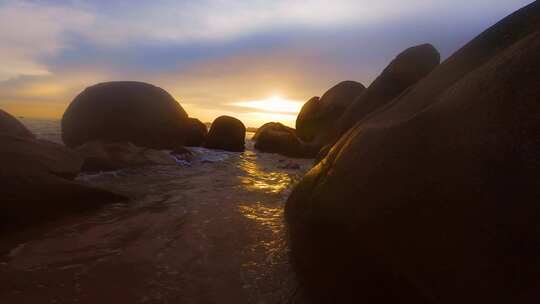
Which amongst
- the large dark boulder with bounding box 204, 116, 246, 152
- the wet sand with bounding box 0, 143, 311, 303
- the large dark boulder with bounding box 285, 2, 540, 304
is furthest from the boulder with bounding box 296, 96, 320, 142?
the large dark boulder with bounding box 285, 2, 540, 304

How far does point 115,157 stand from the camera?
310 inches

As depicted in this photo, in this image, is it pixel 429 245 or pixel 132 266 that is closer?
pixel 429 245

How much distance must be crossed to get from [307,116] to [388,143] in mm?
15942

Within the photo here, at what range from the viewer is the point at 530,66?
1887 mm

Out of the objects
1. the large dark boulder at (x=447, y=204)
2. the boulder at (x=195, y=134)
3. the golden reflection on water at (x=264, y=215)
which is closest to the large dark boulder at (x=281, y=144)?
the boulder at (x=195, y=134)

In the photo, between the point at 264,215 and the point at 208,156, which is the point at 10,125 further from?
the point at 264,215

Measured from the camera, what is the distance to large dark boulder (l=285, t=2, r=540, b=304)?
1590 mm

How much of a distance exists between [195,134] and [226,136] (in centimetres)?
140

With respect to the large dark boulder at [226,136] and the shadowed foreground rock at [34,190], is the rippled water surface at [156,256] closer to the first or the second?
the shadowed foreground rock at [34,190]

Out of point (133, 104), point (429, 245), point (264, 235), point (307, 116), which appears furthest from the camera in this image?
point (307, 116)

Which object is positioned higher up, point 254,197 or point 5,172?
point 5,172

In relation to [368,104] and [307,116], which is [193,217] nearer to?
[368,104]

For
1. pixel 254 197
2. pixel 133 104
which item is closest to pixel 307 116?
pixel 133 104

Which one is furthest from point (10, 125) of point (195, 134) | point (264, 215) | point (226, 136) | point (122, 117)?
point (264, 215)
